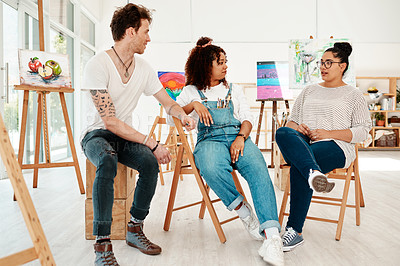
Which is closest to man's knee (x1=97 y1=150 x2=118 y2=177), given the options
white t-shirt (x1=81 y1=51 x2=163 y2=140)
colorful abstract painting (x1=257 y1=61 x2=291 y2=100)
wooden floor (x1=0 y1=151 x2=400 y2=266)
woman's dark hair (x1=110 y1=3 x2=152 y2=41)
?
white t-shirt (x1=81 y1=51 x2=163 y2=140)

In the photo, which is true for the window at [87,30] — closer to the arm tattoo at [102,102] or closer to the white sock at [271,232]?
the arm tattoo at [102,102]

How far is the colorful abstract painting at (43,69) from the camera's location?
119 inches

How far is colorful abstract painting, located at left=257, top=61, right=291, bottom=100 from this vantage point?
5.06 m

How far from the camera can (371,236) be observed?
2104mm

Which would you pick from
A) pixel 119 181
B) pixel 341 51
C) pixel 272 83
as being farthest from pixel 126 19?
pixel 272 83

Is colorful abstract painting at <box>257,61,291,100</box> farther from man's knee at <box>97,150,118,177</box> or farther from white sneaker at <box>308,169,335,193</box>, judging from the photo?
man's knee at <box>97,150,118,177</box>

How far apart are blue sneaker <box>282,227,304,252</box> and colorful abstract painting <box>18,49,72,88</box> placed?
7.67 ft

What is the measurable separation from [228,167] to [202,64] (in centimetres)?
75

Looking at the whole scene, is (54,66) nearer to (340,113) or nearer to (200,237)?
(200,237)

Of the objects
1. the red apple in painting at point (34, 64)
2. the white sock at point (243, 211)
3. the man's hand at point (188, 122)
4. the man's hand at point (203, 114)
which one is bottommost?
the white sock at point (243, 211)

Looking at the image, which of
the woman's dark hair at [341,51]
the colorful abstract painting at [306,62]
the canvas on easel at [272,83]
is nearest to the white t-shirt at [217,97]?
the woman's dark hair at [341,51]

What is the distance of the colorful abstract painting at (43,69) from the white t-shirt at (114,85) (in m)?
1.37

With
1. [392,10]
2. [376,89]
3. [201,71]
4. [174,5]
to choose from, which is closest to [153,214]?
[201,71]

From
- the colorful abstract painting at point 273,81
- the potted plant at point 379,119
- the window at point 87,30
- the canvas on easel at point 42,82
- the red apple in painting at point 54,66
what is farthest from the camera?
the potted plant at point 379,119
